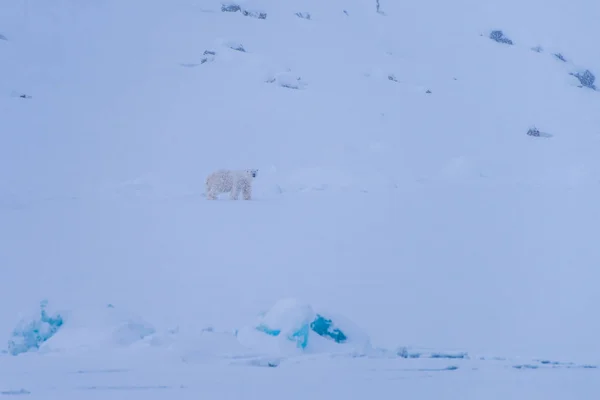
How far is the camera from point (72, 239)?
199 inches

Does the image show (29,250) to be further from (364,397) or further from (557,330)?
(557,330)

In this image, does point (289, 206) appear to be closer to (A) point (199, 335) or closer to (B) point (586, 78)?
(A) point (199, 335)

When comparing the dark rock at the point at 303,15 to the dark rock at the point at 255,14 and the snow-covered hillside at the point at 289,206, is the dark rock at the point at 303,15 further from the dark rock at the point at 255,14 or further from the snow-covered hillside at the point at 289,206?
the dark rock at the point at 255,14

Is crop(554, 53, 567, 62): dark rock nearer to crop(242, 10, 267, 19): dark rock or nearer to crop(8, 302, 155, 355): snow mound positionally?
→ crop(242, 10, 267, 19): dark rock

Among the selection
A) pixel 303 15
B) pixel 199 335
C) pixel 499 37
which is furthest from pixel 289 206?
pixel 499 37

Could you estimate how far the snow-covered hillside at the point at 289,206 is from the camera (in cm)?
284

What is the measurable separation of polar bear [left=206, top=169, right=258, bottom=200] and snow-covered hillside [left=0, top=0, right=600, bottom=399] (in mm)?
269

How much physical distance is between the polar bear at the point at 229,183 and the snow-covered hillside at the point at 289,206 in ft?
0.88

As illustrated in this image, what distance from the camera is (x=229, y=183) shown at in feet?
24.4

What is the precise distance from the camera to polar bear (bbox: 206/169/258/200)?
7395mm

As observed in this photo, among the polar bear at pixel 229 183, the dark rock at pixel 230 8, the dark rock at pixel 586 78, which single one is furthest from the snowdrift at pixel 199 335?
the dark rock at pixel 586 78

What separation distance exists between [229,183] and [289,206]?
0.88 meters

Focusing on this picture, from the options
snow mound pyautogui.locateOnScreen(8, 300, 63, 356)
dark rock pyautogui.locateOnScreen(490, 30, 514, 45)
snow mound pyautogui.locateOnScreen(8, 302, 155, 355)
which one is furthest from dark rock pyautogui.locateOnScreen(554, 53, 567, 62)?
snow mound pyautogui.locateOnScreen(8, 300, 63, 356)

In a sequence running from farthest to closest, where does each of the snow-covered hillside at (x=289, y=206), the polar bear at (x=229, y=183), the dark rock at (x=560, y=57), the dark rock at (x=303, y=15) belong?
1. the dark rock at (x=560, y=57)
2. the dark rock at (x=303, y=15)
3. the polar bear at (x=229, y=183)
4. the snow-covered hillside at (x=289, y=206)
